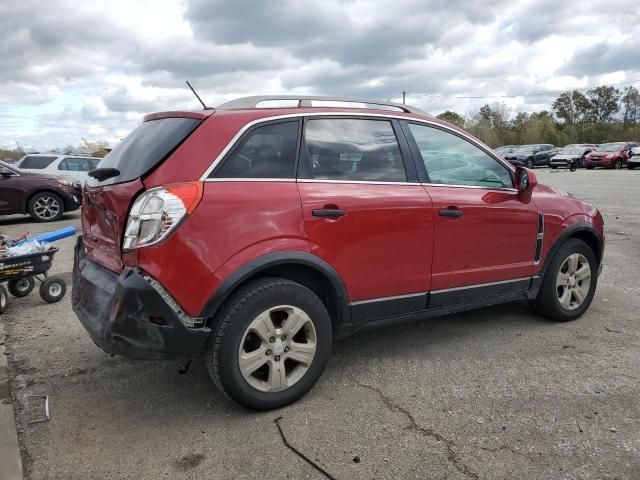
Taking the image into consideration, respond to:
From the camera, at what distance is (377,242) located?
11.0 ft

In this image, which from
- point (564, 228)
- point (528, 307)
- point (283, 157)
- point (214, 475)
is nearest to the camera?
point (214, 475)

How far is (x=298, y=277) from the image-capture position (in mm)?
3240

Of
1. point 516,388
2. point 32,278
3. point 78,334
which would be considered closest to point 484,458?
point 516,388

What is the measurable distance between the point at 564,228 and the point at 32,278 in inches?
203

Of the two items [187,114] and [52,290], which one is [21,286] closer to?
[52,290]

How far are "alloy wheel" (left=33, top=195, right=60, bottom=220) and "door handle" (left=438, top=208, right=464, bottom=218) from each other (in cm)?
1091

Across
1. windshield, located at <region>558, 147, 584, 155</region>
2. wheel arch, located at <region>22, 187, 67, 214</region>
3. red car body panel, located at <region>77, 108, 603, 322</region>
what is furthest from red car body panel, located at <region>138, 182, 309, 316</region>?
windshield, located at <region>558, 147, 584, 155</region>

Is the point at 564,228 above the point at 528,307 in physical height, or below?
above

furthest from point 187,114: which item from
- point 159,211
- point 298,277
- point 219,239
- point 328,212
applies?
point 298,277

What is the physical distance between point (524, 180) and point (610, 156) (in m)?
31.0

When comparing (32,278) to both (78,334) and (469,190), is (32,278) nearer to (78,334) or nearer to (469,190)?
(78,334)

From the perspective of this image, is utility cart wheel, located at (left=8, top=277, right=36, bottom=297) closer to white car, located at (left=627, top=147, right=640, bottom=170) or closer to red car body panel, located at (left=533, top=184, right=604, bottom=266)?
red car body panel, located at (left=533, top=184, right=604, bottom=266)

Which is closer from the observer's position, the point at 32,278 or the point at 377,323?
the point at 377,323

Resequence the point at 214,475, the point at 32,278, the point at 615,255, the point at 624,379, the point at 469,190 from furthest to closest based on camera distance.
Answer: the point at 615,255, the point at 32,278, the point at 469,190, the point at 624,379, the point at 214,475
